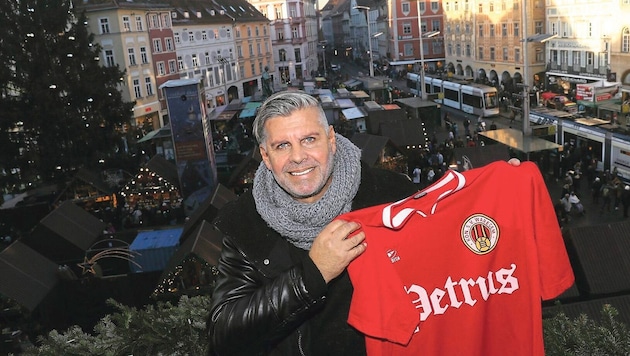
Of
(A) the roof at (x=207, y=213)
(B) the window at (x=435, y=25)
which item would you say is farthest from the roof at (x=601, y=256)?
(B) the window at (x=435, y=25)

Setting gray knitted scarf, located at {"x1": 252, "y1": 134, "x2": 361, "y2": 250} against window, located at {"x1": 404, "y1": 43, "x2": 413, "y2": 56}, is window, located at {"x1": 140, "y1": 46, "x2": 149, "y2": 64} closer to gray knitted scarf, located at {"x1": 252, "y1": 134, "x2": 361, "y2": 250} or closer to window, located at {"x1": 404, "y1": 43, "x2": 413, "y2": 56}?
window, located at {"x1": 404, "y1": 43, "x2": 413, "y2": 56}

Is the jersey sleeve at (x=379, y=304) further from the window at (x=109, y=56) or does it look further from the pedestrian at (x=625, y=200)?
the window at (x=109, y=56)

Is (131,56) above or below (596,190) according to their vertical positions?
above

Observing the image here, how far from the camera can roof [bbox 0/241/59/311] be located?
10579 mm

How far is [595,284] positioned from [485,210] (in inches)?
261

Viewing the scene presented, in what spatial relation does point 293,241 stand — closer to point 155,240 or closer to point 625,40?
point 155,240

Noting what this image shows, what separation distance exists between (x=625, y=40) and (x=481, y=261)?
39.4m

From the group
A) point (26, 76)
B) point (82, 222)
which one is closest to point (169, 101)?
point (82, 222)

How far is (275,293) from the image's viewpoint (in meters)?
2.37

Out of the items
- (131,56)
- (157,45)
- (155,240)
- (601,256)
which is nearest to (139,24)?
(131,56)

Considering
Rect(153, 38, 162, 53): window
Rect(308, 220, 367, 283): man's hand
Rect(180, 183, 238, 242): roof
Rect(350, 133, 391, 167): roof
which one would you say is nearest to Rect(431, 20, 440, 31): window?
Rect(153, 38, 162, 53): window

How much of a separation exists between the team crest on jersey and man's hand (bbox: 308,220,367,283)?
812 millimetres

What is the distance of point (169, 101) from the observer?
18.8 metres

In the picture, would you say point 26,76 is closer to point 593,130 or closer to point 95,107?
point 95,107
